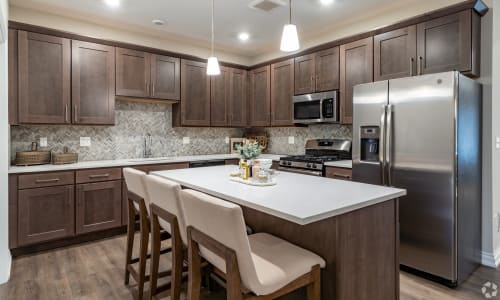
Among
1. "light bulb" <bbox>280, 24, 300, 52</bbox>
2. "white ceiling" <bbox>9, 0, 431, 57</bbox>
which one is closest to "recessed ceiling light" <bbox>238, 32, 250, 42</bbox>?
"white ceiling" <bbox>9, 0, 431, 57</bbox>

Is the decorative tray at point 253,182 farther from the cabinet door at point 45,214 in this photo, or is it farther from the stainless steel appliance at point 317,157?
the cabinet door at point 45,214

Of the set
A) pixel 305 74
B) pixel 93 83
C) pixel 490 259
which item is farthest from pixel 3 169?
pixel 490 259

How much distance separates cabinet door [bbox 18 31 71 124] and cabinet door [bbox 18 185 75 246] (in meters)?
0.79

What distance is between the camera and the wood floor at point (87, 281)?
234cm

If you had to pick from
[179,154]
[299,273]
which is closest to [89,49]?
[179,154]

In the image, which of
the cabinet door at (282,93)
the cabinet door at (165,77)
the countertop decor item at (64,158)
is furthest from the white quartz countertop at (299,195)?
the cabinet door at (282,93)

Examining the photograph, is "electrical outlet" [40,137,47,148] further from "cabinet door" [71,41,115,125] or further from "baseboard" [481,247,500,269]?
"baseboard" [481,247,500,269]

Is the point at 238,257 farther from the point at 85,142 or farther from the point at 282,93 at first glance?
the point at 282,93

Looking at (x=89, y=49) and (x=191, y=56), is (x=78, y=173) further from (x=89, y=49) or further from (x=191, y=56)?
(x=191, y=56)

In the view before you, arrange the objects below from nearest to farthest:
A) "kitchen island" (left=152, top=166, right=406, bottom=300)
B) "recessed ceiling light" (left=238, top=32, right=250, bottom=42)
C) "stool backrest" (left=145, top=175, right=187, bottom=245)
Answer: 1. "kitchen island" (left=152, top=166, right=406, bottom=300)
2. "stool backrest" (left=145, top=175, right=187, bottom=245)
3. "recessed ceiling light" (left=238, top=32, right=250, bottom=42)

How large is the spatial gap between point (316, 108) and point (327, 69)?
522 millimetres

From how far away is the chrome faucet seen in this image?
14.4 ft

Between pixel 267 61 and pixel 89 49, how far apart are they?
8.28 ft

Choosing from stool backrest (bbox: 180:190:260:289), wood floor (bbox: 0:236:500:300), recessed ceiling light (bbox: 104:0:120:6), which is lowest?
wood floor (bbox: 0:236:500:300)
